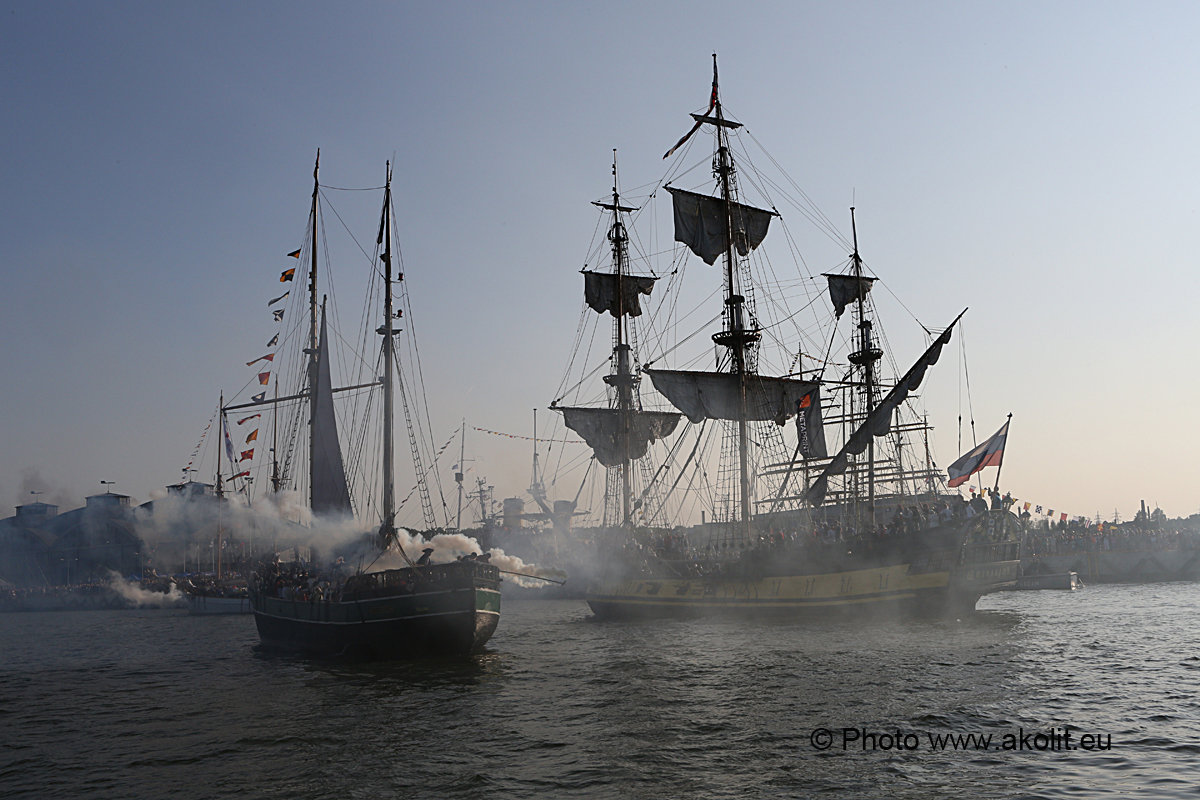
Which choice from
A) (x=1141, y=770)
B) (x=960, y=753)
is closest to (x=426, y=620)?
(x=960, y=753)

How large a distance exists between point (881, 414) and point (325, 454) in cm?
3601

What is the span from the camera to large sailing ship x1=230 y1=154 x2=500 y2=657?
120 feet

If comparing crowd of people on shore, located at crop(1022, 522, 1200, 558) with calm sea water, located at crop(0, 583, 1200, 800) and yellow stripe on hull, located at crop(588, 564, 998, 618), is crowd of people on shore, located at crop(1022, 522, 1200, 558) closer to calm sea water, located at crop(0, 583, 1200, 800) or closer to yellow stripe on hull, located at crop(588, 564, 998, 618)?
yellow stripe on hull, located at crop(588, 564, 998, 618)

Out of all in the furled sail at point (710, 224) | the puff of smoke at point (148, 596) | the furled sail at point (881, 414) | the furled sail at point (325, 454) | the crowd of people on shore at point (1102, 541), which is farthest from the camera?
the puff of smoke at point (148, 596)

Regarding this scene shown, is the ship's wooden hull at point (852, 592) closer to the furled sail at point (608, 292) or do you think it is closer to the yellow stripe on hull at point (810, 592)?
the yellow stripe on hull at point (810, 592)

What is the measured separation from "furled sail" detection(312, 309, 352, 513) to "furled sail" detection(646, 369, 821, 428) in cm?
2588

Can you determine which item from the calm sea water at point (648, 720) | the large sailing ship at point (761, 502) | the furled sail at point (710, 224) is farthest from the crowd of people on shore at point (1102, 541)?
the calm sea water at point (648, 720)

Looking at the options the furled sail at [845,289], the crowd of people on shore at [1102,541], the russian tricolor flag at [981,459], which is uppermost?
the furled sail at [845,289]

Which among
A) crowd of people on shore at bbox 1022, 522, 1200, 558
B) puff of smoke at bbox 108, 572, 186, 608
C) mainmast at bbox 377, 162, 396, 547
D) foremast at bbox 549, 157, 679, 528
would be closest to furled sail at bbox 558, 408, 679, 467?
foremast at bbox 549, 157, 679, 528

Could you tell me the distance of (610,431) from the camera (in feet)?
243

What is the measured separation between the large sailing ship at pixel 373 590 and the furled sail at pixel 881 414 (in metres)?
26.9

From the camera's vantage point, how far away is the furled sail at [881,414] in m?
52.6

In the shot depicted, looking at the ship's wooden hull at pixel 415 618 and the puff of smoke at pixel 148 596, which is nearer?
the ship's wooden hull at pixel 415 618

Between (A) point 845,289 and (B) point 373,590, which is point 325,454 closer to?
(B) point 373,590
